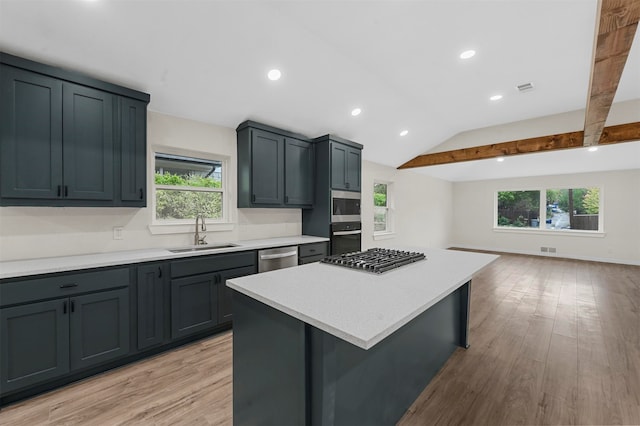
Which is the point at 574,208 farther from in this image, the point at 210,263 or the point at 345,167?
the point at 210,263

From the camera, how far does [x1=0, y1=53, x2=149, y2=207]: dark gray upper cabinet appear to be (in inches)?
75.7

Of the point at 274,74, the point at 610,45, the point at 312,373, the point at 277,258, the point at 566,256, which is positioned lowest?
the point at 566,256

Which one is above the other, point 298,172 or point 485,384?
point 298,172

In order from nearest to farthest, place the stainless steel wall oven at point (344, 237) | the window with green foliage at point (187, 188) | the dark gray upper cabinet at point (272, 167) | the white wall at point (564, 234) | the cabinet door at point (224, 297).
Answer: the cabinet door at point (224, 297) → the window with green foliage at point (187, 188) → the dark gray upper cabinet at point (272, 167) → the stainless steel wall oven at point (344, 237) → the white wall at point (564, 234)

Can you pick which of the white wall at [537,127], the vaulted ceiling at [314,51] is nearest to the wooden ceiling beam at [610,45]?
the vaulted ceiling at [314,51]

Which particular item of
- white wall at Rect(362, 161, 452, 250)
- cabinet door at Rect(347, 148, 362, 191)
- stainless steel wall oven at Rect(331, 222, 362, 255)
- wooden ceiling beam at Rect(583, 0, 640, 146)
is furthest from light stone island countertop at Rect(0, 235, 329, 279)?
white wall at Rect(362, 161, 452, 250)

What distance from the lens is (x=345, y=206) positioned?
4.23m

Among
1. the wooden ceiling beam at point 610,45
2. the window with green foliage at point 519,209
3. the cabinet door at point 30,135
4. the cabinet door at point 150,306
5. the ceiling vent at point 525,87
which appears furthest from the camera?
the window with green foliage at point 519,209

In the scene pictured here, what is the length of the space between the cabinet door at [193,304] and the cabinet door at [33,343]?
29.0 inches

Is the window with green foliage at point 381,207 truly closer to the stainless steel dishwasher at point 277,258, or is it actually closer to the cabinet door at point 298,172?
the cabinet door at point 298,172

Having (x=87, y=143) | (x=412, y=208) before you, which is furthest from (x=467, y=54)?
(x=412, y=208)

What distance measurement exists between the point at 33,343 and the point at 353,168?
399cm

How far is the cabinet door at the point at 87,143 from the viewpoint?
2.14m

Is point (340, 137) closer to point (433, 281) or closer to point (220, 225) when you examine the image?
point (220, 225)
